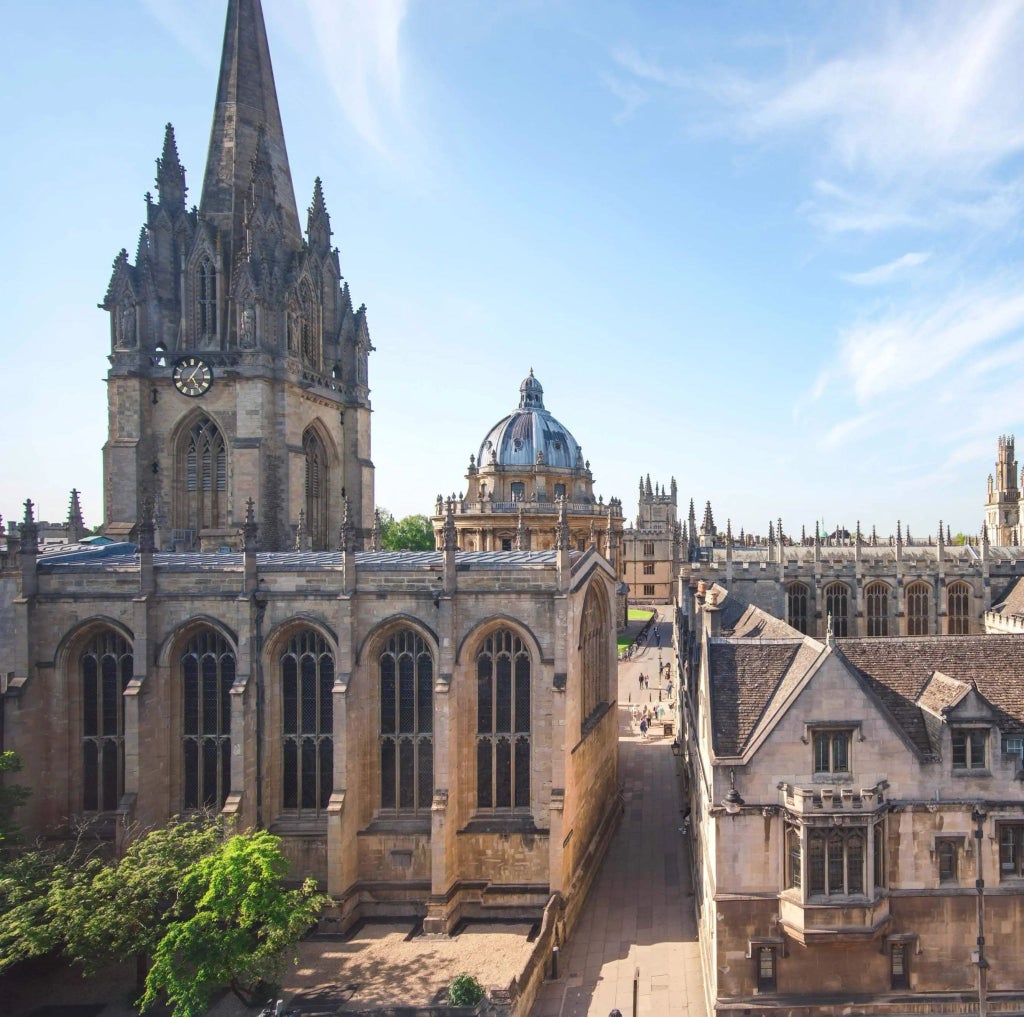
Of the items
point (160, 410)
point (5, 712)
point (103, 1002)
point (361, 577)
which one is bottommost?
point (103, 1002)

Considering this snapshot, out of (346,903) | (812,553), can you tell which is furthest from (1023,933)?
(812,553)

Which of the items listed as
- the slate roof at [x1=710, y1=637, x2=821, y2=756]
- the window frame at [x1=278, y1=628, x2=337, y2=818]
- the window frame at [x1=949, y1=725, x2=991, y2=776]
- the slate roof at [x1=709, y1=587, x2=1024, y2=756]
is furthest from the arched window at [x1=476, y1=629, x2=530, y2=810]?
the window frame at [x1=949, y1=725, x2=991, y2=776]

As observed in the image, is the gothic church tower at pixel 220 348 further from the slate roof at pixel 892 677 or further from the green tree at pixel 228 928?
the slate roof at pixel 892 677

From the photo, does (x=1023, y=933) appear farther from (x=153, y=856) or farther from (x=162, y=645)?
(x=162, y=645)

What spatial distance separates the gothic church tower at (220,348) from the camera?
3538cm

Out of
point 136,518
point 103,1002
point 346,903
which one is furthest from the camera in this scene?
point 136,518

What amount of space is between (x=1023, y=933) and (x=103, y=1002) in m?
26.5

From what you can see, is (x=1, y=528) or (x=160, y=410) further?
(x=160, y=410)

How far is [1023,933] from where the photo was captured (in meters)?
19.9

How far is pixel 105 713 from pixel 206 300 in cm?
2097

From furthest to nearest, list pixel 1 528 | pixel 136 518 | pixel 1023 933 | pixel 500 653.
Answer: pixel 136 518
pixel 1 528
pixel 500 653
pixel 1023 933

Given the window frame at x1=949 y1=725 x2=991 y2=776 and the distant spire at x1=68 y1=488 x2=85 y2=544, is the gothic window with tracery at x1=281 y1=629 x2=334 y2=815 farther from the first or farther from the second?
the window frame at x1=949 y1=725 x2=991 y2=776

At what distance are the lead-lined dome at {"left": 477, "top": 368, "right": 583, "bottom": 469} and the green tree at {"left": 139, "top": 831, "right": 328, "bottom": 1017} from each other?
63.0 m

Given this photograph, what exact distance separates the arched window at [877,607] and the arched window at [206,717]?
49.1 m
